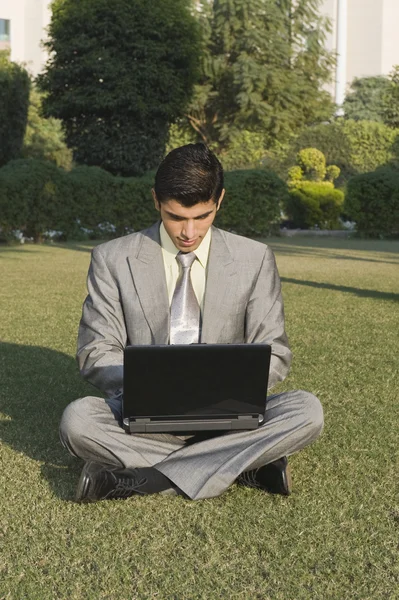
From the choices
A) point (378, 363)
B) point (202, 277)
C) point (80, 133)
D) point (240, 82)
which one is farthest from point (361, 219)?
point (202, 277)

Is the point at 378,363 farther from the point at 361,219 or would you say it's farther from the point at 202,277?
the point at 361,219

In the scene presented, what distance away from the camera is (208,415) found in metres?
4.03

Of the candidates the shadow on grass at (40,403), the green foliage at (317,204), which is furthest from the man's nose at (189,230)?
the green foliage at (317,204)

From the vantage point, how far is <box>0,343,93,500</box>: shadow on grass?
462 cm

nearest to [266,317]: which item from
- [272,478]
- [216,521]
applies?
[272,478]

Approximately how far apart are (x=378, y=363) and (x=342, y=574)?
4449mm

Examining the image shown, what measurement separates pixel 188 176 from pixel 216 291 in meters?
0.64

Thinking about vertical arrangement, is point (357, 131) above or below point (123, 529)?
above

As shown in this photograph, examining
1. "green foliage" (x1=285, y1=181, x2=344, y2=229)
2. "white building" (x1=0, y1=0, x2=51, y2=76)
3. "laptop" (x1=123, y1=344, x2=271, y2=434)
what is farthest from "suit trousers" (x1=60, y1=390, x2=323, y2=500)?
"white building" (x1=0, y1=0, x2=51, y2=76)

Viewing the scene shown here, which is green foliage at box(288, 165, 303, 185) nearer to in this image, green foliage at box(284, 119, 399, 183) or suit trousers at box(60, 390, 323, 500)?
green foliage at box(284, 119, 399, 183)

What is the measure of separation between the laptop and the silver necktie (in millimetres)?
487

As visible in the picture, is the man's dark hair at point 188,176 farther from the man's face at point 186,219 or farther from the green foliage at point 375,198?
the green foliage at point 375,198

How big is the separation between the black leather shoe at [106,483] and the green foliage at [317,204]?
29.2 m

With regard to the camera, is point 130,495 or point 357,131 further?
point 357,131
